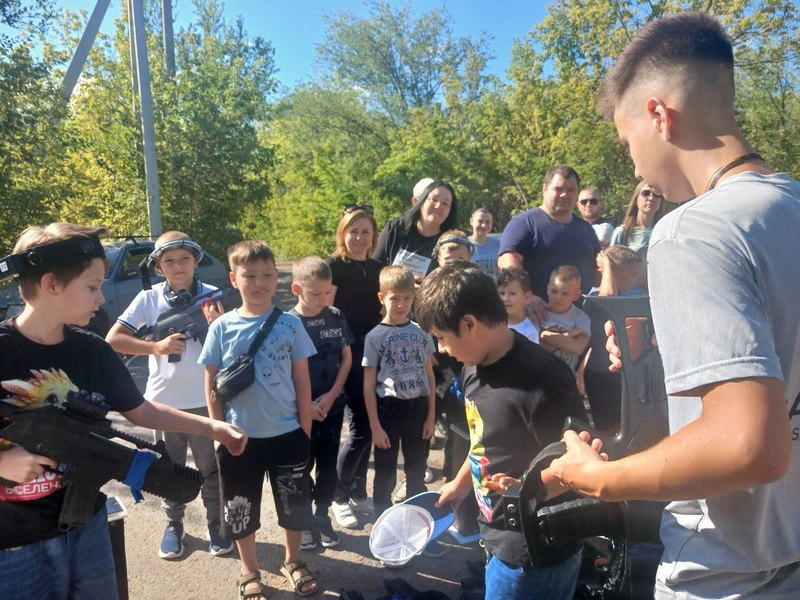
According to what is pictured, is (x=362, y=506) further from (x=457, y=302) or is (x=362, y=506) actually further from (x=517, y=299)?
(x=457, y=302)

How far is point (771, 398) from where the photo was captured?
0.93 metres

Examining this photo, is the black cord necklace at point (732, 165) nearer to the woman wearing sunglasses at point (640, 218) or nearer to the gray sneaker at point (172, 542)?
the gray sneaker at point (172, 542)

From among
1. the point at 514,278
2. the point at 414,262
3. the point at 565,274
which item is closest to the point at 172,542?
the point at 414,262

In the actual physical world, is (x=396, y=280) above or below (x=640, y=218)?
below

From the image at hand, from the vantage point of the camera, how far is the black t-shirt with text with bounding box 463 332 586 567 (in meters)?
1.91

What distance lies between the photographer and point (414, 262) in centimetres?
450

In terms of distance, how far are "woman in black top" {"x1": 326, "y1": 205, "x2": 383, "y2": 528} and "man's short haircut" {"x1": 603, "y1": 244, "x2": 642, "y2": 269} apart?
1.69m

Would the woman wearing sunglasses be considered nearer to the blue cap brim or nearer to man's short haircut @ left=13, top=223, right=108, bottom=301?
the blue cap brim

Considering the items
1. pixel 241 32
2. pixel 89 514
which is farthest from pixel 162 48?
pixel 89 514

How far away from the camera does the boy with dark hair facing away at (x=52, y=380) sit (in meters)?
1.91

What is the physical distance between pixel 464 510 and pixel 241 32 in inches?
761

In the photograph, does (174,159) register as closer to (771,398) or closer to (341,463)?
(341,463)

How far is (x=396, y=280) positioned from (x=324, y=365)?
0.76 metres

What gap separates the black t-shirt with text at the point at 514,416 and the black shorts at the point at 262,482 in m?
1.38
